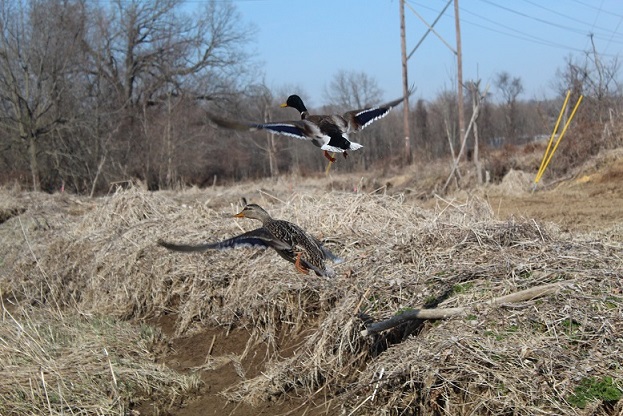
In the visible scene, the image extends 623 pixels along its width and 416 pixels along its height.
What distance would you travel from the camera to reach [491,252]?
18.9 feet

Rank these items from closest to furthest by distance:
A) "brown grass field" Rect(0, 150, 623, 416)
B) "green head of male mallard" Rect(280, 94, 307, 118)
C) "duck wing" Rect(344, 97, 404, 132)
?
"brown grass field" Rect(0, 150, 623, 416), "duck wing" Rect(344, 97, 404, 132), "green head of male mallard" Rect(280, 94, 307, 118)

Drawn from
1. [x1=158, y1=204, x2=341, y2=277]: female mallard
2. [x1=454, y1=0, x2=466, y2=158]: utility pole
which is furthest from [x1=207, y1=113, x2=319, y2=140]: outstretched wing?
[x1=454, y1=0, x2=466, y2=158]: utility pole

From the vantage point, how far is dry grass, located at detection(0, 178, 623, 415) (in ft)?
13.7

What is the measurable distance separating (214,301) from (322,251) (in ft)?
8.86

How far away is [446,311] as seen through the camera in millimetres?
4844

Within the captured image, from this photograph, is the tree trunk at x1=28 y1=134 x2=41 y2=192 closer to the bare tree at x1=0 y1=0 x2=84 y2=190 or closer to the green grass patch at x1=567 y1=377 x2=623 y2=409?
the bare tree at x1=0 y1=0 x2=84 y2=190

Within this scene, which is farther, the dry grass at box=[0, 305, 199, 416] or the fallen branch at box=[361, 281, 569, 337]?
the dry grass at box=[0, 305, 199, 416]

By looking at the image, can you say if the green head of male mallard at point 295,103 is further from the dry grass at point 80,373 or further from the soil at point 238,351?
the dry grass at point 80,373

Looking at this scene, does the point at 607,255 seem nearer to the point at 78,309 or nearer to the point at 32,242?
the point at 78,309

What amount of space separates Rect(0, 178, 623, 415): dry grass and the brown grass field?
0.02 m

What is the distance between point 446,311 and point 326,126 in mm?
1632

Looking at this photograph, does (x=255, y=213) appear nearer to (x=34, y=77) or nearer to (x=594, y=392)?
(x=594, y=392)

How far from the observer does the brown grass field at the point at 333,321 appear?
13.9ft

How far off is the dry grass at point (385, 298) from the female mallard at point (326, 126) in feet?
4.81
